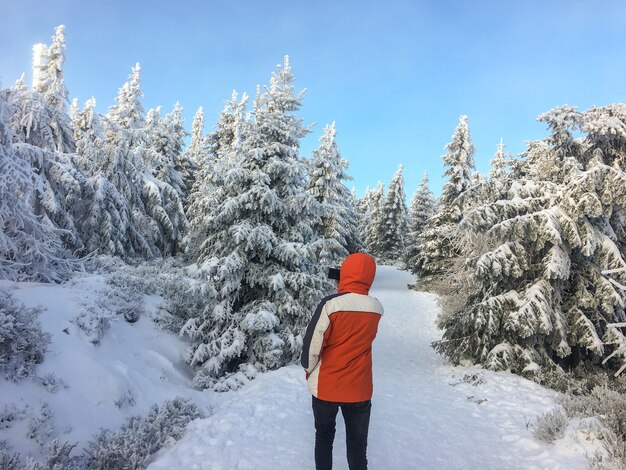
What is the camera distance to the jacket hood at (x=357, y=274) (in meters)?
3.65

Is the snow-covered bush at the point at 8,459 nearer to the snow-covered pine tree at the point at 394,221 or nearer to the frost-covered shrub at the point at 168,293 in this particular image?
the frost-covered shrub at the point at 168,293

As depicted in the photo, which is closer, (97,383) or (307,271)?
(97,383)

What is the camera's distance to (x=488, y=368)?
9805 millimetres


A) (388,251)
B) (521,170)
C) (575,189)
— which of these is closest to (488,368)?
(575,189)

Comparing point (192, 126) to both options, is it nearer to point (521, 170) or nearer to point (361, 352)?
point (521, 170)

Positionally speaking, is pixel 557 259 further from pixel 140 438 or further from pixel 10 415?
pixel 10 415

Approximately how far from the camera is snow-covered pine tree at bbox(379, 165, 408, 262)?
43.9 metres

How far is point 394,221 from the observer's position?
4472cm

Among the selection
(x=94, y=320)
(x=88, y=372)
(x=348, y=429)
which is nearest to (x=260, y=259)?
(x=94, y=320)

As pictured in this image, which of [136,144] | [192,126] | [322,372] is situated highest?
[192,126]

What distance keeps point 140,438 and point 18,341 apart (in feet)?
7.09

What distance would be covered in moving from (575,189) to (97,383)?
10.9 meters

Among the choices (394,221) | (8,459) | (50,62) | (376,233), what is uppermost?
(50,62)

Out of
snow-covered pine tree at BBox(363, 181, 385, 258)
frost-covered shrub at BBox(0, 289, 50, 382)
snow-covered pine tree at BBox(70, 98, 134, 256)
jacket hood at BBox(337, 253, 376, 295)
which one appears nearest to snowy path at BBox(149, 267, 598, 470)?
frost-covered shrub at BBox(0, 289, 50, 382)
